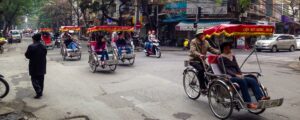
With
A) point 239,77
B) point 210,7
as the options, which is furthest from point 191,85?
point 210,7

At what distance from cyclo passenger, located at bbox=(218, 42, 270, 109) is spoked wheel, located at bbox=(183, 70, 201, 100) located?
1.15 meters

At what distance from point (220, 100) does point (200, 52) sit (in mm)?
1869

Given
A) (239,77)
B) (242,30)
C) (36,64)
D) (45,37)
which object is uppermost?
(242,30)

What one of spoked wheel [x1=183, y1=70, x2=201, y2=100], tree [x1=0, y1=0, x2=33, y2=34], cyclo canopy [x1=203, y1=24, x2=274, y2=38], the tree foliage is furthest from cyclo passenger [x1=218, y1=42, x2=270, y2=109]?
the tree foliage

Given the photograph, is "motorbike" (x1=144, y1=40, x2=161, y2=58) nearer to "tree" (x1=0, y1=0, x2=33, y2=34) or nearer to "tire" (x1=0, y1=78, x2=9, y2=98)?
"tire" (x1=0, y1=78, x2=9, y2=98)

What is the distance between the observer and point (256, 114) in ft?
24.7

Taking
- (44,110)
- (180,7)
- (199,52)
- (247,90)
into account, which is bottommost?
(44,110)

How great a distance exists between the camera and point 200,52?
29.3ft

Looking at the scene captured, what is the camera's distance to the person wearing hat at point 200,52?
28.1 ft

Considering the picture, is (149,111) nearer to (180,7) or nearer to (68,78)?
(68,78)

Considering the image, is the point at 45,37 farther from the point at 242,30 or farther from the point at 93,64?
the point at 242,30

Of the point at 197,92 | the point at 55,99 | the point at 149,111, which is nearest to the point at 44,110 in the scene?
the point at 55,99

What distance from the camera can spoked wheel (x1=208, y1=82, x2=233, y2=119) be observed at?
7059mm

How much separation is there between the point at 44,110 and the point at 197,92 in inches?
139
